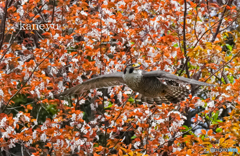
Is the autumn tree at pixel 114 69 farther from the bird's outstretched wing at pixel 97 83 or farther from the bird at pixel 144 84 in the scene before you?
the bird's outstretched wing at pixel 97 83

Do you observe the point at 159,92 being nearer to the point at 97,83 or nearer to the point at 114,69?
the point at 97,83

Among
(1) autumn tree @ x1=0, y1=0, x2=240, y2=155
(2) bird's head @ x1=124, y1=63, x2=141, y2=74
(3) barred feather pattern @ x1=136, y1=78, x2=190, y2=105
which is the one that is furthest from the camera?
(1) autumn tree @ x1=0, y1=0, x2=240, y2=155

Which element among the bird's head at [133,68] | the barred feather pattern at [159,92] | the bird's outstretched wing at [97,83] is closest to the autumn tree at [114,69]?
the barred feather pattern at [159,92]

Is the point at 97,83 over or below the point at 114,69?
below

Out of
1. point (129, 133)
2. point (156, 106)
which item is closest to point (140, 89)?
point (156, 106)

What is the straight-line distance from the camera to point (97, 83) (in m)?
4.76

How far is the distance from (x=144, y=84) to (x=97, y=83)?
930 mm

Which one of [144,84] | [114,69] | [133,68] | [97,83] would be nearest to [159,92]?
[144,84]

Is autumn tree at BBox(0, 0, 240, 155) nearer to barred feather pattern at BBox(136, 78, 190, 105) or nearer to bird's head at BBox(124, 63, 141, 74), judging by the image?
barred feather pattern at BBox(136, 78, 190, 105)

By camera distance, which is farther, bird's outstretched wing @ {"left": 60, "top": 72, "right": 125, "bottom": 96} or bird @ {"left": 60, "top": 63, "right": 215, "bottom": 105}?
bird's outstretched wing @ {"left": 60, "top": 72, "right": 125, "bottom": 96}

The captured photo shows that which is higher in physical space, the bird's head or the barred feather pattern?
the bird's head

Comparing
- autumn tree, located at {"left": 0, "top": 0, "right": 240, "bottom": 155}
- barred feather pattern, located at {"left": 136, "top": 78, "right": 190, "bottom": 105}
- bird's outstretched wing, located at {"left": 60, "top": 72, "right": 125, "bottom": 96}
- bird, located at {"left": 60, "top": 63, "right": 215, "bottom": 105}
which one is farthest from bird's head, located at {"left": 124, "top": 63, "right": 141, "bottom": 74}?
autumn tree, located at {"left": 0, "top": 0, "right": 240, "bottom": 155}

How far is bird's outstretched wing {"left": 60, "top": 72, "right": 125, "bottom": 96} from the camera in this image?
4453 millimetres

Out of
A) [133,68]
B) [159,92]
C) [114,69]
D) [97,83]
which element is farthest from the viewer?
[114,69]
